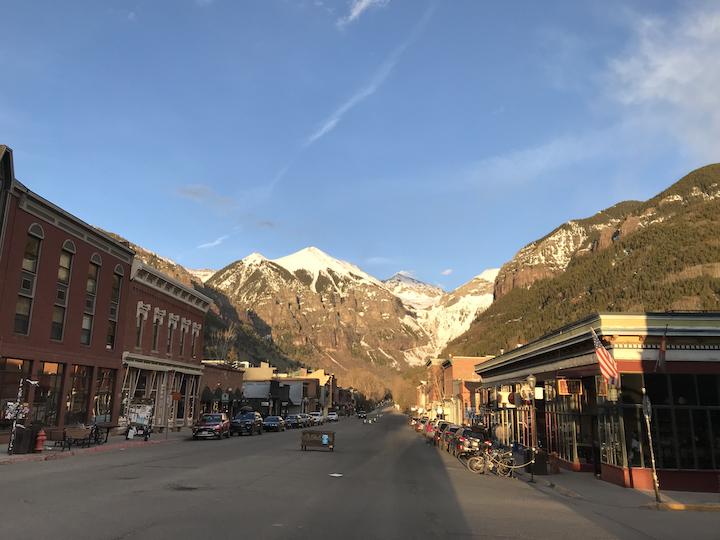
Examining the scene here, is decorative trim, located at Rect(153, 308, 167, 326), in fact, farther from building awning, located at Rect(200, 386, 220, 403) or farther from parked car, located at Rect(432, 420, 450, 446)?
parked car, located at Rect(432, 420, 450, 446)

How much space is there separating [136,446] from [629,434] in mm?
23273

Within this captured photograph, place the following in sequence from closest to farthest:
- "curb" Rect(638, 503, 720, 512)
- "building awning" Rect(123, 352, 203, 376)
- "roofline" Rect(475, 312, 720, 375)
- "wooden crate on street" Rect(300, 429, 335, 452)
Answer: "curb" Rect(638, 503, 720, 512) → "roofline" Rect(475, 312, 720, 375) → "wooden crate on street" Rect(300, 429, 335, 452) → "building awning" Rect(123, 352, 203, 376)

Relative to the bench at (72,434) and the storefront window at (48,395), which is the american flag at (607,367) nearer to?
the bench at (72,434)

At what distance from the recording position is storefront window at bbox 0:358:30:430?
25.7 metres

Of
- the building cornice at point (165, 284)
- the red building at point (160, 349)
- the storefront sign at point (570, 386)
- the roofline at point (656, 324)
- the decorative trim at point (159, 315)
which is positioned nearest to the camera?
the roofline at point (656, 324)

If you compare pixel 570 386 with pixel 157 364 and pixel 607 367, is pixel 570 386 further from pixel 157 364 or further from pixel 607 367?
pixel 157 364

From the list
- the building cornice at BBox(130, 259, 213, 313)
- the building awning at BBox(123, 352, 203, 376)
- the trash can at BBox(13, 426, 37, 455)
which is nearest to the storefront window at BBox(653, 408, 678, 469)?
the trash can at BBox(13, 426, 37, 455)

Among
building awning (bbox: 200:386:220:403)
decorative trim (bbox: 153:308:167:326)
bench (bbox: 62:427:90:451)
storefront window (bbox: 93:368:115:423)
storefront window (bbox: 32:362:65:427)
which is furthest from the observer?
building awning (bbox: 200:386:220:403)

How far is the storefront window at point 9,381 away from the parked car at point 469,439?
2203cm

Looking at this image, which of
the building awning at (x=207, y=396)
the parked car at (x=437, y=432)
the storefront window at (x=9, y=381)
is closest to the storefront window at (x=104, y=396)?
the storefront window at (x=9, y=381)

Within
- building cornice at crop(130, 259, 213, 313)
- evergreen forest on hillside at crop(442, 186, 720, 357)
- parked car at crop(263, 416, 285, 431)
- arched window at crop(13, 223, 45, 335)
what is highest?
evergreen forest on hillside at crop(442, 186, 720, 357)

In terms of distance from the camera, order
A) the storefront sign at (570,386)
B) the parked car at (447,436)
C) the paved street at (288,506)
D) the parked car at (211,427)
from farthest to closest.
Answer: the parked car at (211,427)
the parked car at (447,436)
the storefront sign at (570,386)
the paved street at (288,506)

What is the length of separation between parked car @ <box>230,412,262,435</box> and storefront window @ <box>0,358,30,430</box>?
18151 mm

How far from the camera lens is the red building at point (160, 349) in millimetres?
38969
